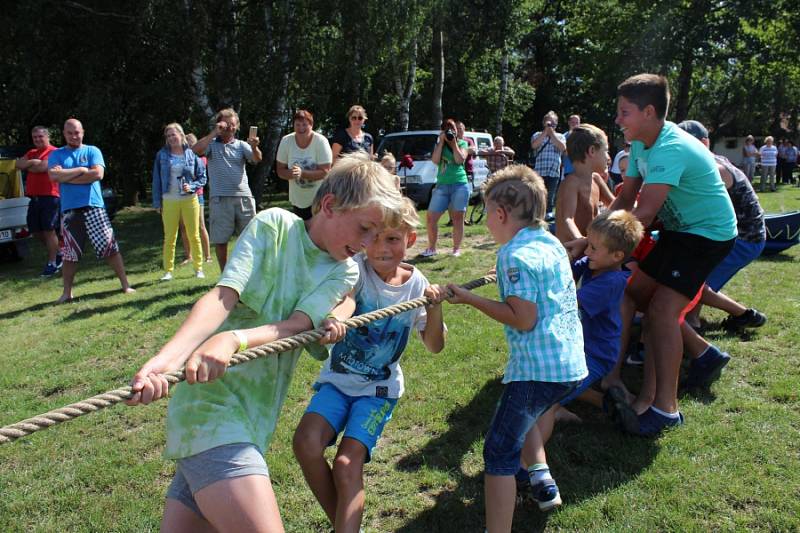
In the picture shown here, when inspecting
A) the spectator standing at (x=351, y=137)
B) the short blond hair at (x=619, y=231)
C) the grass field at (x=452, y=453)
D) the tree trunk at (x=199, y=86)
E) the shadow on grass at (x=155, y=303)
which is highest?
the tree trunk at (x=199, y=86)

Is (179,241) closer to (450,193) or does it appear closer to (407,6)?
(450,193)

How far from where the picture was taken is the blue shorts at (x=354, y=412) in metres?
2.62

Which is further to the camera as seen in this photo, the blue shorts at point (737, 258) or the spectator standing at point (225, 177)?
the spectator standing at point (225, 177)

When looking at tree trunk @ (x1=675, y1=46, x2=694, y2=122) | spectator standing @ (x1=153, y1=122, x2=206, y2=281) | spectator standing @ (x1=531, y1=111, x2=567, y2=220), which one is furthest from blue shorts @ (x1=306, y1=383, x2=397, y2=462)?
tree trunk @ (x1=675, y1=46, x2=694, y2=122)

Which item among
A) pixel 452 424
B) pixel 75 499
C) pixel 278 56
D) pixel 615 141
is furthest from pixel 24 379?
pixel 615 141

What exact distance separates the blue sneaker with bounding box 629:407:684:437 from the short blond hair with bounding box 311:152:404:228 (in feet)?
7.55

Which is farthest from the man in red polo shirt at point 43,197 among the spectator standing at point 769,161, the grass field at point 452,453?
the spectator standing at point 769,161

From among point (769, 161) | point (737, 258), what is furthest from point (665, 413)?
point (769, 161)

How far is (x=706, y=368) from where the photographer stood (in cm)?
423

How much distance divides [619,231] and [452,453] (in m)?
1.61

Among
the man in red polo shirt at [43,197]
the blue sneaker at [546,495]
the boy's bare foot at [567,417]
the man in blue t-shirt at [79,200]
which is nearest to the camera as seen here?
the blue sneaker at [546,495]

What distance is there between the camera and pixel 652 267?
3.87 m

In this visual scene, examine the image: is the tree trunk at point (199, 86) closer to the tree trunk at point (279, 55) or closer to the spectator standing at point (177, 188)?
the tree trunk at point (279, 55)

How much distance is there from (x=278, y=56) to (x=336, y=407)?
13324 millimetres
